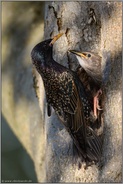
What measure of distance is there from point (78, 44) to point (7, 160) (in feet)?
10.1

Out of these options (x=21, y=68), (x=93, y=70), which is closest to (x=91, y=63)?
(x=93, y=70)

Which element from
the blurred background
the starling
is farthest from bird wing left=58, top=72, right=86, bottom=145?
the blurred background

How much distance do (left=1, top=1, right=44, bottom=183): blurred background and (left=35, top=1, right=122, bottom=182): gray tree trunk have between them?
46.4 inches

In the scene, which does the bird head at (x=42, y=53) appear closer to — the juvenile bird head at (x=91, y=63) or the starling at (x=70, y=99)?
the starling at (x=70, y=99)

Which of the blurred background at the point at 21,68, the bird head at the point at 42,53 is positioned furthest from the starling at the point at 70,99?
the blurred background at the point at 21,68

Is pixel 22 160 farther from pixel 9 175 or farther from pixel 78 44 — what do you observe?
pixel 78 44

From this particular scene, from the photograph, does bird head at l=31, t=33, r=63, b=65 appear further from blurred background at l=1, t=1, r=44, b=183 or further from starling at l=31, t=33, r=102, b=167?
blurred background at l=1, t=1, r=44, b=183

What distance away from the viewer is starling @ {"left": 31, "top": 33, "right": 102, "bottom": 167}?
2.65m

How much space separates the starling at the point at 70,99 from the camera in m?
2.65

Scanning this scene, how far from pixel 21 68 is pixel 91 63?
5.71 feet

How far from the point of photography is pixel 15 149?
544cm

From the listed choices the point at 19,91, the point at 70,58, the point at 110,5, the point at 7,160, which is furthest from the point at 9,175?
the point at 110,5

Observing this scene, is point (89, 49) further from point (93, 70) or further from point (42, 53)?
point (42, 53)

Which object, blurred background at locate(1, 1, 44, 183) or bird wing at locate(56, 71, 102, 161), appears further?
blurred background at locate(1, 1, 44, 183)
